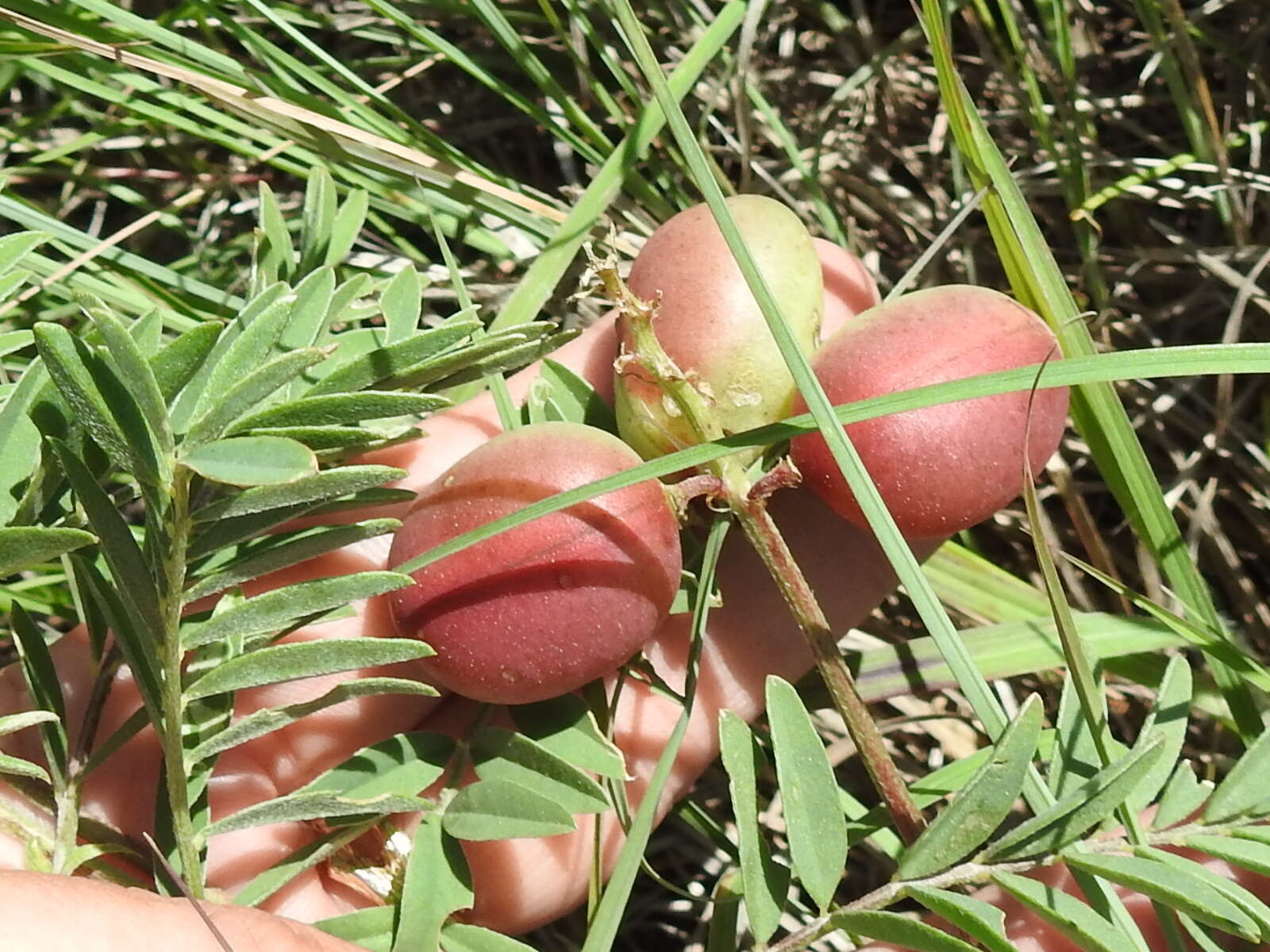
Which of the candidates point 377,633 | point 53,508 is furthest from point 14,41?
point 377,633

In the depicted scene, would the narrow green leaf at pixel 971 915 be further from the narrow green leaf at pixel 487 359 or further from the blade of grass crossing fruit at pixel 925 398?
the narrow green leaf at pixel 487 359

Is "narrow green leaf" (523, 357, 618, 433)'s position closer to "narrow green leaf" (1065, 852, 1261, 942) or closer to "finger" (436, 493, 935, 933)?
"finger" (436, 493, 935, 933)

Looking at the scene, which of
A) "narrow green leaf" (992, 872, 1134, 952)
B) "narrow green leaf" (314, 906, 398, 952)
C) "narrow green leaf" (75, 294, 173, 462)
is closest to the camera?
"narrow green leaf" (75, 294, 173, 462)

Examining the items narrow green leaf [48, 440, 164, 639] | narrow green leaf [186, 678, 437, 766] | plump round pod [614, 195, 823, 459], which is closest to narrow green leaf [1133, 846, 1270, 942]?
plump round pod [614, 195, 823, 459]

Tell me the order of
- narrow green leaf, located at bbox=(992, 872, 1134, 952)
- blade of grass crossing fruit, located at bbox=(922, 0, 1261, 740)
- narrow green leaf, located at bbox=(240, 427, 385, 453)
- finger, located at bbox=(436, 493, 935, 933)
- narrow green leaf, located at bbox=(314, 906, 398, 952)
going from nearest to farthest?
1. narrow green leaf, located at bbox=(240, 427, 385, 453)
2. narrow green leaf, located at bbox=(992, 872, 1134, 952)
3. narrow green leaf, located at bbox=(314, 906, 398, 952)
4. blade of grass crossing fruit, located at bbox=(922, 0, 1261, 740)
5. finger, located at bbox=(436, 493, 935, 933)

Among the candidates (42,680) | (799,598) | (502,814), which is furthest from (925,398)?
(42,680)

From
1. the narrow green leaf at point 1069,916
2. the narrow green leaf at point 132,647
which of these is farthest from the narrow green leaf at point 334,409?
the narrow green leaf at point 1069,916

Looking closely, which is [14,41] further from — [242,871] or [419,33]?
[242,871]
